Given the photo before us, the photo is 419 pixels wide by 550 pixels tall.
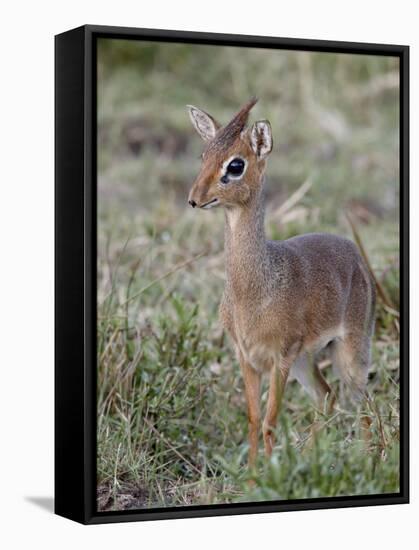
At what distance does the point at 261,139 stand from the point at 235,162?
17 cm

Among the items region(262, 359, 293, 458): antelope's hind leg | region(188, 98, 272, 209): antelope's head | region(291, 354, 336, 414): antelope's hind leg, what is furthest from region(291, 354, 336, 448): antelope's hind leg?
region(188, 98, 272, 209): antelope's head

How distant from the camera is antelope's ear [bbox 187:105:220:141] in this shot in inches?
259

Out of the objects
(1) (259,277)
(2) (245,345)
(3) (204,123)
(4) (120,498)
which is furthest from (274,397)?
(3) (204,123)

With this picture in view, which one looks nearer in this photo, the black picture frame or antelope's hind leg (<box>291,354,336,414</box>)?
the black picture frame

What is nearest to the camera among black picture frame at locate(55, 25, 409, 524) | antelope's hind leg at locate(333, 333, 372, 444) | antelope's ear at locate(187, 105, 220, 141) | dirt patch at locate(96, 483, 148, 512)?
black picture frame at locate(55, 25, 409, 524)

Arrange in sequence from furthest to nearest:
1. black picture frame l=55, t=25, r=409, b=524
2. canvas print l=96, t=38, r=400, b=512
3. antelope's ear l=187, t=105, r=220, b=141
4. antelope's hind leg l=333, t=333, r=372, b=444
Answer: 1. antelope's hind leg l=333, t=333, r=372, b=444
2. antelope's ear l=187, t=105, r=220, b=141
3. canvas print l=96, t=38, r=400, b=512
4. black picture frame l=55, t=25, r=409, b=524

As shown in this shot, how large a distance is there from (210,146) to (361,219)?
12.1ft

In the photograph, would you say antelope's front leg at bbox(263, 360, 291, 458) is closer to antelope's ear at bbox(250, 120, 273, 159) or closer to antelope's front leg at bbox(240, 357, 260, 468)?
antelope's front leg at bbox(240, 357, 260, 468)

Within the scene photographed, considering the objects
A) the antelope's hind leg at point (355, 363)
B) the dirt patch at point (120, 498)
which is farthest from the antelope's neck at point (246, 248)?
the dirt patch at point (120, 498)

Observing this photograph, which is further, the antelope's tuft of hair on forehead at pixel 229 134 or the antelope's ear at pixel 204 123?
the antelope's ear at pixel 204 123

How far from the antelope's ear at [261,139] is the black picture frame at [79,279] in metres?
0.42

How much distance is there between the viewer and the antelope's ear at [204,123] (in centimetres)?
658

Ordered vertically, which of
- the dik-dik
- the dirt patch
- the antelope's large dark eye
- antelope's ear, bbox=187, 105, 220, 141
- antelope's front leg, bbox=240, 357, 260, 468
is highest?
antelope's ear, bbox=187, 105, 220, 141

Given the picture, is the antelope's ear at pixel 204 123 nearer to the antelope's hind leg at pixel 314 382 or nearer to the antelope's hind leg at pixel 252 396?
the antelope's hind leg at pixel 252 396
